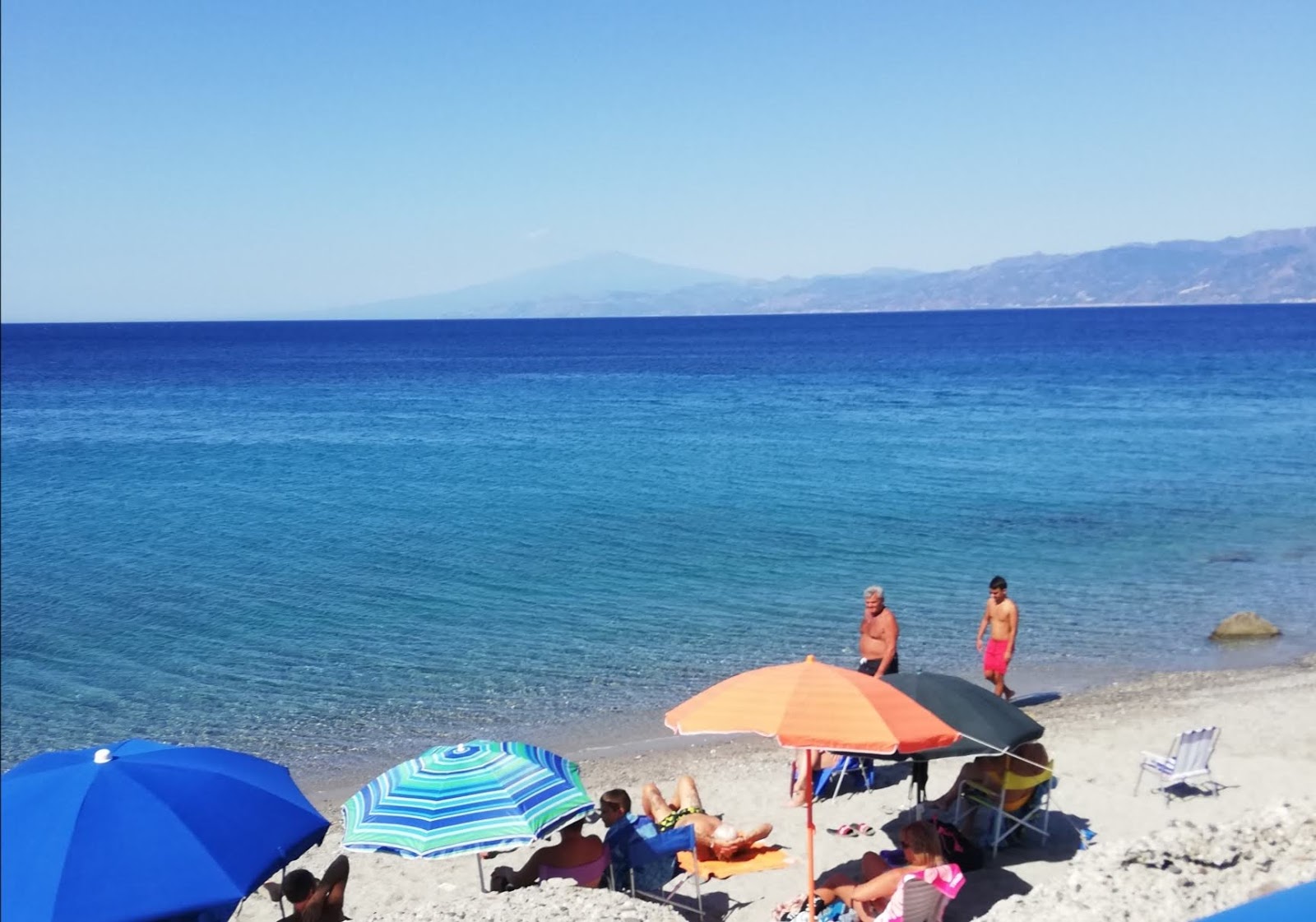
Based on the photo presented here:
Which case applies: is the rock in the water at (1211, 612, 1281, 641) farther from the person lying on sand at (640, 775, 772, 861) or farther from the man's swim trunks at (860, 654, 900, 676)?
the person lying on sand at (640, 775, 772, 861)

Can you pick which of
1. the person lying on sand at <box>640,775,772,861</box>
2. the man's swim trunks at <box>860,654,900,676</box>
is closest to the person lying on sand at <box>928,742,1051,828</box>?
the person lying on sand at <box>640,775,772,861</box>

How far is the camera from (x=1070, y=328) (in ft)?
495

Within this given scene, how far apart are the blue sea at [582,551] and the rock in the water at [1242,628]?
273mm

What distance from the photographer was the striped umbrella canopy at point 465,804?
6.25 m

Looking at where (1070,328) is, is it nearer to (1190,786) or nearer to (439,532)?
(439,532)

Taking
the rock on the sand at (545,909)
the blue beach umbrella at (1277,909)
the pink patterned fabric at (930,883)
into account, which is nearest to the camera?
the blue beach umbrella at (1277,909)

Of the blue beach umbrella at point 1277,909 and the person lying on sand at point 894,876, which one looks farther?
the person lying on sand at point 894,876

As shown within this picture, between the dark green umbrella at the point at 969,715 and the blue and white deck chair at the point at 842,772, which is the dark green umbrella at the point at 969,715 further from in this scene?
the blue and white deck chair at the point at 842,772

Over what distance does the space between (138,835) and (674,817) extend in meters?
4.24

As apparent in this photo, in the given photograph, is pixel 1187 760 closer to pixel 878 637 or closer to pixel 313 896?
pixel 878 637

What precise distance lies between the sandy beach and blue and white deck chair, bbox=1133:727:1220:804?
23cm

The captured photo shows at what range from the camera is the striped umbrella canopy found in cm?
625

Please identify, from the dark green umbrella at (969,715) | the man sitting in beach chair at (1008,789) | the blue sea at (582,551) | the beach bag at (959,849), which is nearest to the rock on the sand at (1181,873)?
the dark green umbrella at (969,715)

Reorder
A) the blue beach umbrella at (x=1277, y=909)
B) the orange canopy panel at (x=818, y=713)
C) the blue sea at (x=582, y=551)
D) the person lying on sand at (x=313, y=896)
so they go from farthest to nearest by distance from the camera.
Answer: the blue sea at (x=582, y=551) < the person lying on sand at (x=313, y=896) < the orange canopy panel at (x=818, y=713) < the blue beach umbrella at (x=1277, y=909)
